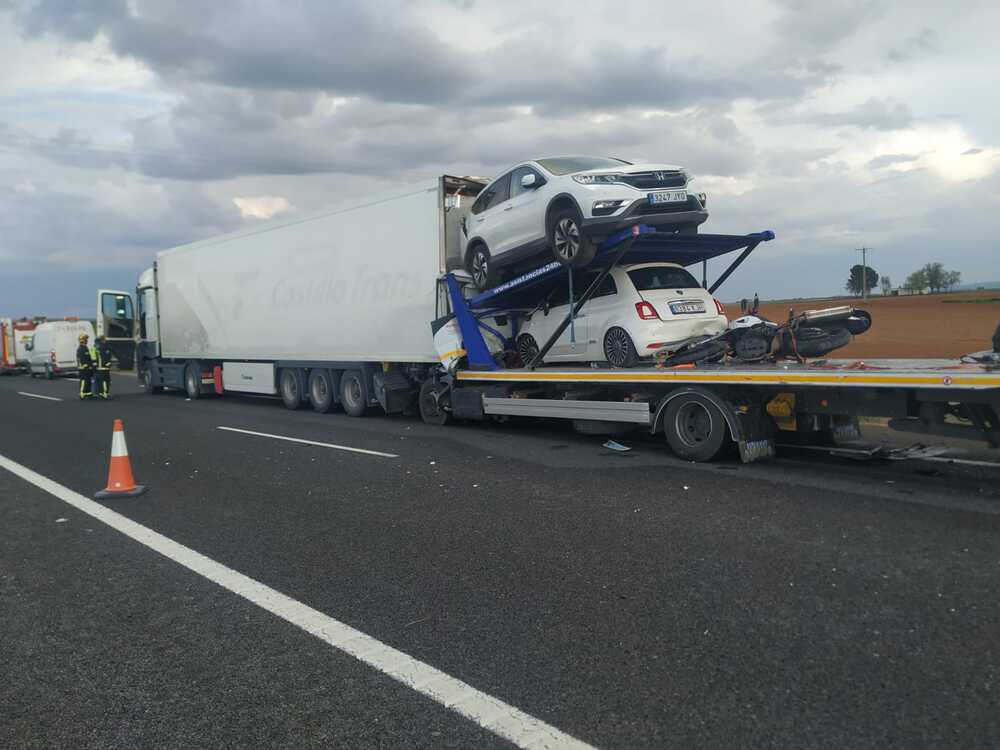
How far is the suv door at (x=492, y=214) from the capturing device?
10969 mm

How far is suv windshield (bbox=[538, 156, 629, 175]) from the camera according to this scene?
32.1 ft

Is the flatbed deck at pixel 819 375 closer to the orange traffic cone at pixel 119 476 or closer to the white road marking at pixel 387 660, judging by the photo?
the orange traffic cone at pixel 119 476

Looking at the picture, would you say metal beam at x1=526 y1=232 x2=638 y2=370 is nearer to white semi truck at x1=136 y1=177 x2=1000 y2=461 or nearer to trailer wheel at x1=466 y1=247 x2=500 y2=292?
white semi truck at x1=136 y1=177 x2=1000 y2=461

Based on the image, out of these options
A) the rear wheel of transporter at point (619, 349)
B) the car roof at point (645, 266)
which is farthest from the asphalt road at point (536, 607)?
the car roof at point (645, 266)

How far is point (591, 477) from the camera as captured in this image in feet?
26.2

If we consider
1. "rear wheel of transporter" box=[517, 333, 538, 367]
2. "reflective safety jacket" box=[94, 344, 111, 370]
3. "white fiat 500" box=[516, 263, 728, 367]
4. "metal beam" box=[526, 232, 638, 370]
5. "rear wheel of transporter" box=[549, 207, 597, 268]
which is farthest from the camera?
"reflective safety jacket" box=[94, 344, 111, 370]

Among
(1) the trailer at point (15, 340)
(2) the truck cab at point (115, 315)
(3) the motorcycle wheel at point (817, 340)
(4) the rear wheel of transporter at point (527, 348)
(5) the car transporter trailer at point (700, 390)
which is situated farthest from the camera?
(1) the trailer at point (15, 340)

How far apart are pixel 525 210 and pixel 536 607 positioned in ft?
22.7

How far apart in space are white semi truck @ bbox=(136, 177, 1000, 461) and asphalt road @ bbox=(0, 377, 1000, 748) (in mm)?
696

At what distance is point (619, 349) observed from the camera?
9906 millimetres

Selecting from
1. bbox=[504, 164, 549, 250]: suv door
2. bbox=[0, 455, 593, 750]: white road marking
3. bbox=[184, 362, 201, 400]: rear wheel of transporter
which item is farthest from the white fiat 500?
bbox=[184, 362, 201, 400]: rear wheel of transporter

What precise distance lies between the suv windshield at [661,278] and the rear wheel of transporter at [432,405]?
13.6 ft

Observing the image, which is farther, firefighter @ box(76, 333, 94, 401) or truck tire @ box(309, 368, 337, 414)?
firefighter @ box(76, 333, 94, 401)

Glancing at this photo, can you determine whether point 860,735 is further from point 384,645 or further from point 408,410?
point 408,410
